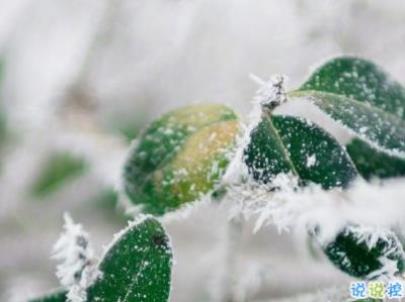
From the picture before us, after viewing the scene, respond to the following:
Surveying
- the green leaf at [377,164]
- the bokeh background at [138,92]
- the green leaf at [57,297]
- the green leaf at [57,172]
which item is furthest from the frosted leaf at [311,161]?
the green leaf at [57,172]

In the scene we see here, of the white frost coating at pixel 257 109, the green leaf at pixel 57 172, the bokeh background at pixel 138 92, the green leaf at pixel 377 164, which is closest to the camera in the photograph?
the white frost coating at pixel 257 109

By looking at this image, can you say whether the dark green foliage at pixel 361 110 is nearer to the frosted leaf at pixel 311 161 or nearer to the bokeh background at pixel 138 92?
the frosted leaf at pixel 311 161

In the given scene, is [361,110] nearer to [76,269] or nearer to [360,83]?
[360,83]

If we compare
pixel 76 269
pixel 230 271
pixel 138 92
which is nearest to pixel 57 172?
pixel 138 92

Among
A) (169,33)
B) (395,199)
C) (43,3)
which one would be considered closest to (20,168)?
(169,33)

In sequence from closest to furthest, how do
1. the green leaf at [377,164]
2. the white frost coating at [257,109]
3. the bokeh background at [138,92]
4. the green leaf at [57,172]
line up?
the white frost coating at [257,109] → the green leaf at [377,164] → the bokeh background at [138,92] → the green leaf at [57,172]

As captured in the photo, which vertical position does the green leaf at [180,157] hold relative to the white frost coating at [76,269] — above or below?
above

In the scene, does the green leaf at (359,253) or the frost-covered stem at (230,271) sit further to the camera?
the frost-covered stem at (230,271)

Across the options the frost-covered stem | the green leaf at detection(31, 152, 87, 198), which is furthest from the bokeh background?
the frost-covered stem
